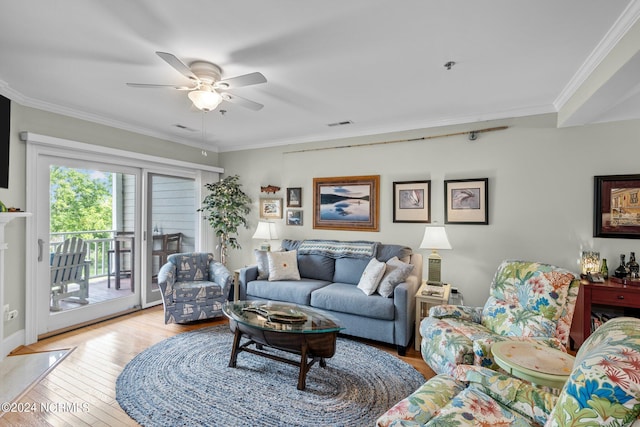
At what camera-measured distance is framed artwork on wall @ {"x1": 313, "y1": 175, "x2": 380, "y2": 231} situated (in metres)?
4.25

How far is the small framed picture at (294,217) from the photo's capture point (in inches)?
190

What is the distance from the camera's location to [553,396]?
1402 millimetres

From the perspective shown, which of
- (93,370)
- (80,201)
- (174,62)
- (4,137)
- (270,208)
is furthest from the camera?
(270,208)

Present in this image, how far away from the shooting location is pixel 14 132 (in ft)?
10.1

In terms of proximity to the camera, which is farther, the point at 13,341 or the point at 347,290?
the point at 347,290

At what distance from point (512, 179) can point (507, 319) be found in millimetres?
1736

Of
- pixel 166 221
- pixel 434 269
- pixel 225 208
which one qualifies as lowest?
pixel 434 269

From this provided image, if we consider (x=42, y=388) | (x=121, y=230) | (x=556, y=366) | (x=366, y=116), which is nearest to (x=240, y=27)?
(x=366, y=116)

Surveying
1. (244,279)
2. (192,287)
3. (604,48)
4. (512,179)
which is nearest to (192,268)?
(192,287)

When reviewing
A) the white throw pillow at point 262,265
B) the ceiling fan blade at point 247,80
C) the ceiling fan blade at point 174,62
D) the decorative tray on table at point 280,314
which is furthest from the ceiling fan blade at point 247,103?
the white throw pillow at point 262,265

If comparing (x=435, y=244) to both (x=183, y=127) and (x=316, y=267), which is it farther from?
(x=183, y=127)

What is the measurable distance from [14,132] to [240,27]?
279cm

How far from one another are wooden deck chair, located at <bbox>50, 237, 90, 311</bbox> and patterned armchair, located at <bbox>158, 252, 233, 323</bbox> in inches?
38.0

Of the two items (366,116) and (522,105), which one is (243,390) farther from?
(522,105)
